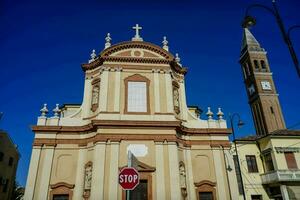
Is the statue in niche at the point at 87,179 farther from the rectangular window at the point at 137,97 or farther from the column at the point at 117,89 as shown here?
the rectangular window at the point at 137,97

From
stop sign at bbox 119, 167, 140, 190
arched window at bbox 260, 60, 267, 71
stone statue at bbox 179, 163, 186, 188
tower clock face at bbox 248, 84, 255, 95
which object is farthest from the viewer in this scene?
arched window at bbox 260, 60, 267, 71

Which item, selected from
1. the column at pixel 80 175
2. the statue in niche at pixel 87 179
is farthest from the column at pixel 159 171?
the column at pixel 80 175

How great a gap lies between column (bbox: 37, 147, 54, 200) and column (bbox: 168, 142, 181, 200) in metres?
8.99

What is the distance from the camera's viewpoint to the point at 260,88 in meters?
49.7

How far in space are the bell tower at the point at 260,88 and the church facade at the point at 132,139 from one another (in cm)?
3047

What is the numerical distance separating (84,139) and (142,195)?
20.9 ft

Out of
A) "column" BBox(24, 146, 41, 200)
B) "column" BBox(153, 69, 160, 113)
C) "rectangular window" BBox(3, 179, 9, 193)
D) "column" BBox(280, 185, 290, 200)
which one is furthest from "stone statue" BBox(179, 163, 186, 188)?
"rectangular window" BBox(3, 179, 9, 193)

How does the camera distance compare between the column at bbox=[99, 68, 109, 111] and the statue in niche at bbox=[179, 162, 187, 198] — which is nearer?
the statue in niche at bbox=[179, 162, 187, 198]

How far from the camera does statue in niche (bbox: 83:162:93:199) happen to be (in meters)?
16.8

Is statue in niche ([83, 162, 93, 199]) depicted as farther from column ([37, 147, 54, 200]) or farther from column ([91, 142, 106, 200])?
column ([37, 147, 54, 200])

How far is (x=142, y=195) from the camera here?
16797mm

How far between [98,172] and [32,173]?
5095 millimetres

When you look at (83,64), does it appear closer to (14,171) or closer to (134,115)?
(134,115)

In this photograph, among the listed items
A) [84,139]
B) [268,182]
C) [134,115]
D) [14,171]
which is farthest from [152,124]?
[14,171]
